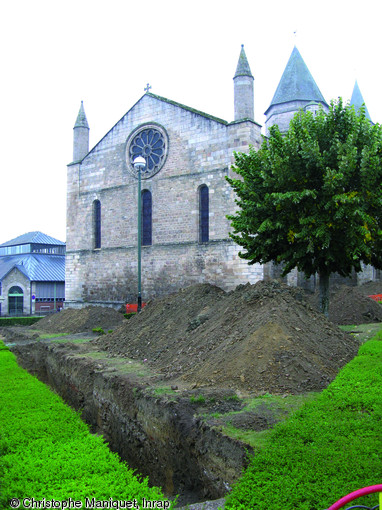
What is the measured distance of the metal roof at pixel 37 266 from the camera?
4319 centimetres

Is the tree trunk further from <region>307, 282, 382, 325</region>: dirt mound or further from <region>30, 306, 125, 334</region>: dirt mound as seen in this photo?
<region>30, 306, 125, 334</region>: dirt mound

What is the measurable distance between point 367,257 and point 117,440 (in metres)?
9.08

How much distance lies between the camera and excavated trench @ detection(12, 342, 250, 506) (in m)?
5.70

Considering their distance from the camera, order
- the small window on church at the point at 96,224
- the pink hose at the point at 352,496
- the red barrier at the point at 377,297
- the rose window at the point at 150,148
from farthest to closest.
Answer: the small window on church at the point at 96,224, the rose window at the point at 150,148, the red barrier at the point at 377,297, the pink hose at the point at 352,496

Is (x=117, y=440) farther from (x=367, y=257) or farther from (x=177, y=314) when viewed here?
(x=367, y=257)

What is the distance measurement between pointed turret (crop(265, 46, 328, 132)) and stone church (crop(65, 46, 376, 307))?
15.1 meters

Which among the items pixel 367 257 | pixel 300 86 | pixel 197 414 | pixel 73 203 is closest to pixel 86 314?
pixel 73 203

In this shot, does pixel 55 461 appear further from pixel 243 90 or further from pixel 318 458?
pixel 243 90

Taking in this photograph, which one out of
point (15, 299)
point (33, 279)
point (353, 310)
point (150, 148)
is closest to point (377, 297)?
point (353, 310)

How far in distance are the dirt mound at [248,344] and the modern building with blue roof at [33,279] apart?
3097cm

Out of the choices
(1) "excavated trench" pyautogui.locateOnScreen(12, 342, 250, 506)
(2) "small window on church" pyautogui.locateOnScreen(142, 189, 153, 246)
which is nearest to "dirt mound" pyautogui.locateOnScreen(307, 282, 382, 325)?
(1) "excavated trench" pyautogui.locateOnScreen(12, 342, 250, 506)

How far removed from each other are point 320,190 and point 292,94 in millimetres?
28013

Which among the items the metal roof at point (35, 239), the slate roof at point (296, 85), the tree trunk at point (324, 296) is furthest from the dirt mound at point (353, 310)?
the metal roof at point (35, 239)

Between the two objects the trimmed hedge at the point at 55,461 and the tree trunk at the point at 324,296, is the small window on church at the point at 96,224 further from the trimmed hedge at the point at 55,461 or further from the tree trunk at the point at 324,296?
the trimmed hedge at the point at 55,461
